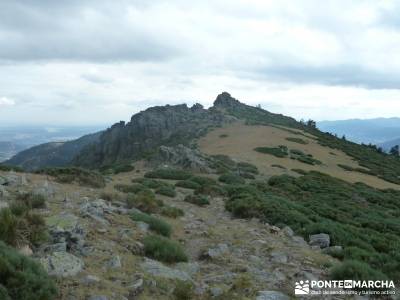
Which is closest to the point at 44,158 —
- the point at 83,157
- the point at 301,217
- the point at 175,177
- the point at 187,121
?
the point at 83,157

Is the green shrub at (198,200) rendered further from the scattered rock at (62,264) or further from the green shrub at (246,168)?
the green shrub at (246,168)

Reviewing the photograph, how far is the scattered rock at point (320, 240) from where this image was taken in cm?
1321

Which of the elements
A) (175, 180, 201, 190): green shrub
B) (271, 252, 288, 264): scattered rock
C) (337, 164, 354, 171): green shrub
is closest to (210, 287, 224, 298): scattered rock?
(271, 252, 288, 264): scattered rock

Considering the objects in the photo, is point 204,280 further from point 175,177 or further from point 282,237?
point 175,177

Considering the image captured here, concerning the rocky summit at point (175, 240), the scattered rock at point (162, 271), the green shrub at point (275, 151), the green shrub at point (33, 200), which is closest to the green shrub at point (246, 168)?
the rocky summit at point (175, 240)

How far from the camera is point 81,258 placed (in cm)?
867

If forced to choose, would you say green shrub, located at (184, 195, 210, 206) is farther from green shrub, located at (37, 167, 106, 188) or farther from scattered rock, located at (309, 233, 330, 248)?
scattered rock, located at (309, 233, 330, 248)

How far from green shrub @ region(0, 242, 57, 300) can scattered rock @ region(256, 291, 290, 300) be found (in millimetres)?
3715

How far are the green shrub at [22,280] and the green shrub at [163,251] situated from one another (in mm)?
3036

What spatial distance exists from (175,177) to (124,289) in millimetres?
17872

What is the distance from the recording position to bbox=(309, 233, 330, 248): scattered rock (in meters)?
13.2

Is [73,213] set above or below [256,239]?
above

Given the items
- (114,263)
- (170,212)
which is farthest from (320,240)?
(114,263)

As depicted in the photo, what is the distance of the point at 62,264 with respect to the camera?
8.06 metres
